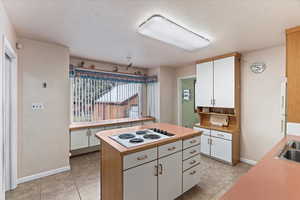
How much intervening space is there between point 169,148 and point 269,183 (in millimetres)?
1041

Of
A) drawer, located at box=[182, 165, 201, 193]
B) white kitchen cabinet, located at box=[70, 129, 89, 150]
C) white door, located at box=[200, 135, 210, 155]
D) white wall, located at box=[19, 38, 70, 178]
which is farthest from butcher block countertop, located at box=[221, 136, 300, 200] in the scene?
white kitchen cabinet, located at box=[70, 129, 89, 150]

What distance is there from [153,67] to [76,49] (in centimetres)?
230

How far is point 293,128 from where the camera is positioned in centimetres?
187

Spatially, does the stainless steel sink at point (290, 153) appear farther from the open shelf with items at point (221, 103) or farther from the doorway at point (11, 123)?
the doorway at point (11, 123)

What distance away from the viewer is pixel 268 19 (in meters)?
1.72

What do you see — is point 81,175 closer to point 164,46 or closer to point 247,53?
point 164,46

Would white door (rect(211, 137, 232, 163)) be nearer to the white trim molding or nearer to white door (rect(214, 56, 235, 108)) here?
white door (rect(214, 56, 235, 108))

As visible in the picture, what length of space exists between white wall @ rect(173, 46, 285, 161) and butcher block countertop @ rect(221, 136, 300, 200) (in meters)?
2.07

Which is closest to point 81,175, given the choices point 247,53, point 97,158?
point 97,158

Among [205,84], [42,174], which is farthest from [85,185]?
[205,84]

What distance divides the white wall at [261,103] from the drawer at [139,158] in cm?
249

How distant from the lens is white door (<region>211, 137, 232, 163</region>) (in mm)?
2885

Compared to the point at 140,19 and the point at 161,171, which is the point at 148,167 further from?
the point at 140,19

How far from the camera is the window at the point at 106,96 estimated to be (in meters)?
3.52
